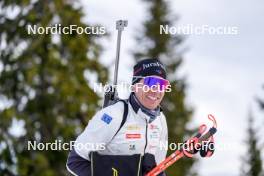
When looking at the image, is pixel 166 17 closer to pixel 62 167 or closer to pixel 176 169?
pixel 176 169

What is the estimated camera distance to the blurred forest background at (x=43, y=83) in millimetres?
19172

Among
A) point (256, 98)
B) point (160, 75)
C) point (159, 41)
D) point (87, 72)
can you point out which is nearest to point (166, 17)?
point (159, 41)

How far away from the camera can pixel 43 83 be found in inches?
821

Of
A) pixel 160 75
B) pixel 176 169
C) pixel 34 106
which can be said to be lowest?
pixel 176 169

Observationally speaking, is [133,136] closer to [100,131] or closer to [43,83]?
[100,131]

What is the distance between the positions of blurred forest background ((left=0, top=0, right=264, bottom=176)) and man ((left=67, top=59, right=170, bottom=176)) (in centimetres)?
1245

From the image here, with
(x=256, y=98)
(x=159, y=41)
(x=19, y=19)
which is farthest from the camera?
(x=159, y=41)

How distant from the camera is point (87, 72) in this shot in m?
21.1

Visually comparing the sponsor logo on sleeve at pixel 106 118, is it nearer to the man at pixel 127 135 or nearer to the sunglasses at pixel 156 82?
the man at pixel 127 135

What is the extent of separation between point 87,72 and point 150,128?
48.0 feet

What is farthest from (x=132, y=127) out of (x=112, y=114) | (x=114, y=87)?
(x=114, y=87)

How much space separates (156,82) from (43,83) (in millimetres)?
14631

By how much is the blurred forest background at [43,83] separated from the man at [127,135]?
40.9ft

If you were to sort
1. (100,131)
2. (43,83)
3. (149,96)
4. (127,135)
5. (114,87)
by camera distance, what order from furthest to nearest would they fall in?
1. (43,83)
2. (114,87)
3. (149,96)
4. (127,135)
5. (100,131)
